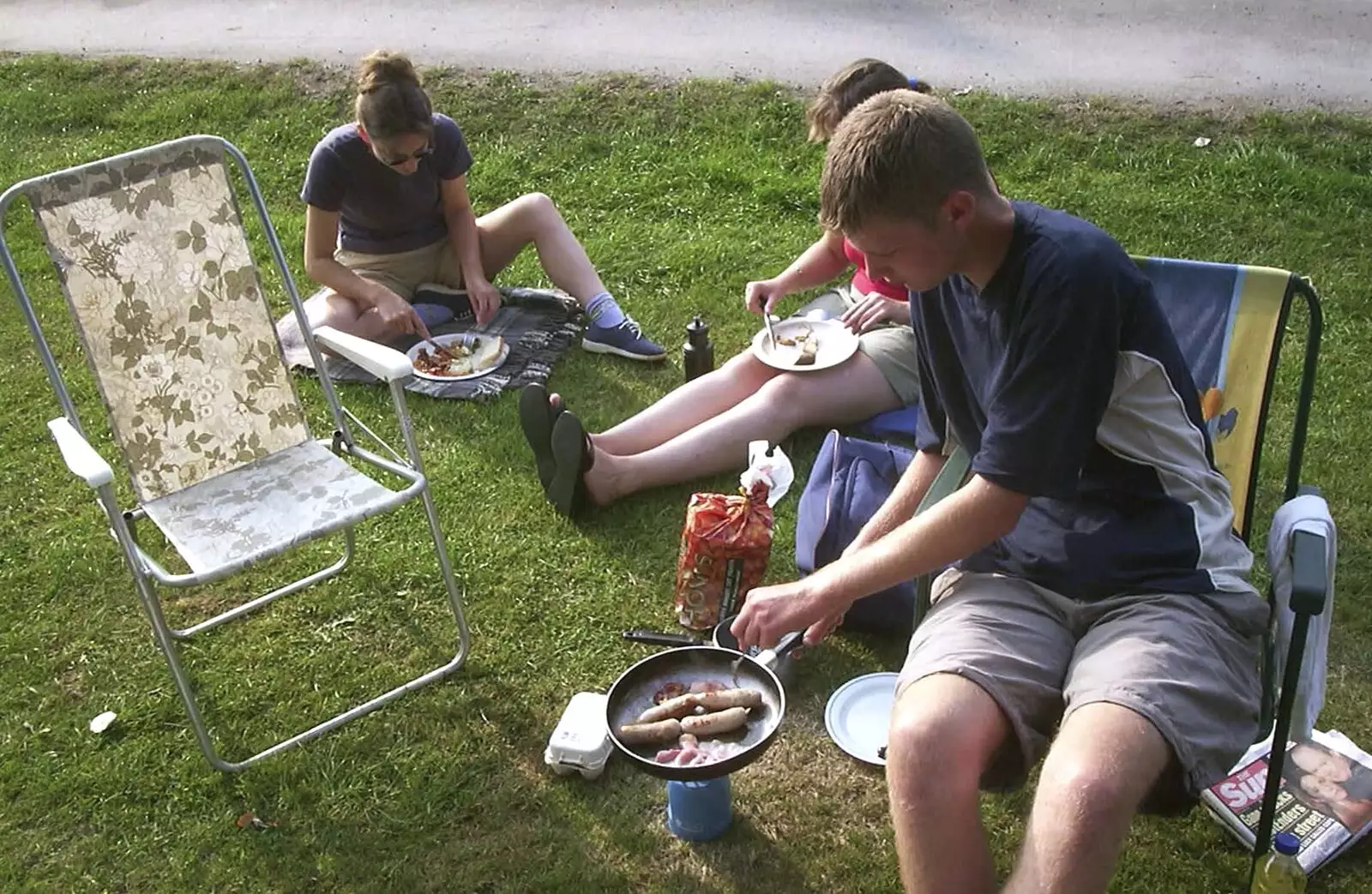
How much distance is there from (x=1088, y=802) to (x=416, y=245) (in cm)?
349

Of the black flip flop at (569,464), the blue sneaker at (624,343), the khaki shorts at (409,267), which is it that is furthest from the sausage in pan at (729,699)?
the khaki shorts at (409,267)

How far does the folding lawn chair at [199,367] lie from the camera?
9.86 feet

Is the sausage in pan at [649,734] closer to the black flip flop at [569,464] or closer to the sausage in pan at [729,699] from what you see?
the sausage in pan at [729,699]

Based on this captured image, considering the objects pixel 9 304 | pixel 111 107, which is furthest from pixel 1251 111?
pixel 111 107

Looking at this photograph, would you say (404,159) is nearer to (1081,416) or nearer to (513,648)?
(513,648)

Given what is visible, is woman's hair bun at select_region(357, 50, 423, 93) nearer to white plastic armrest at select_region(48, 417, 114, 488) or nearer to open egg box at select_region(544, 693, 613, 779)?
white plastic armrest at select_region(48, 417, 114, 488)

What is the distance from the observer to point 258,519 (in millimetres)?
3020

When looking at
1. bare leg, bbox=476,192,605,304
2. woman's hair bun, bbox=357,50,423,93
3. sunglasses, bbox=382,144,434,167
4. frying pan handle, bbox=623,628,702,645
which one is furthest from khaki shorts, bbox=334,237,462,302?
frying pan handle, bbox=623,628,702,645

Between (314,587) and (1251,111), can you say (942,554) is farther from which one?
(1251,111)

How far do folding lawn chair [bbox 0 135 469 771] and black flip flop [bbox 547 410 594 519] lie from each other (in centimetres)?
49

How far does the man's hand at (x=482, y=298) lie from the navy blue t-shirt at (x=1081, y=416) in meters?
2.45

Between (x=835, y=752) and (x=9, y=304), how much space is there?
161 inches

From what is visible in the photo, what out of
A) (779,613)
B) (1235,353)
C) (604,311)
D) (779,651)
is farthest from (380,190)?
(1235,353)

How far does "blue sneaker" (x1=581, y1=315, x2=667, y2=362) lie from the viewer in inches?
176
